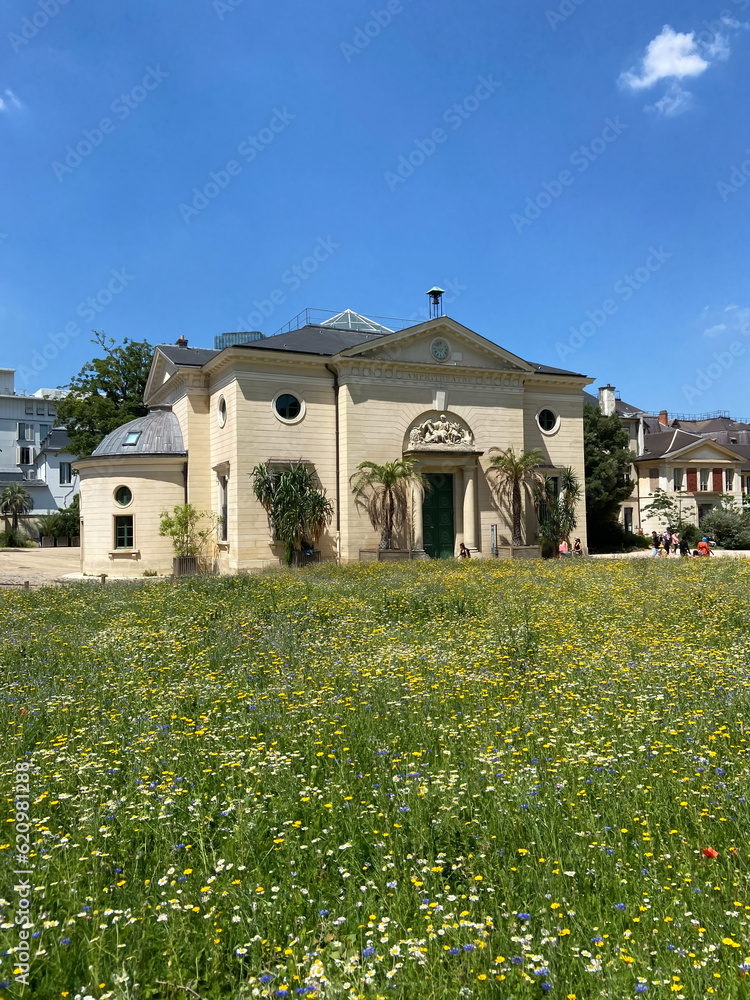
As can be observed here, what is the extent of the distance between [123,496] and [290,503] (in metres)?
7.80

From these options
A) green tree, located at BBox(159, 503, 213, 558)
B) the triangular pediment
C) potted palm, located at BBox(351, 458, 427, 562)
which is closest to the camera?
potted palm, located at BBox(351, 458, 427, 562)

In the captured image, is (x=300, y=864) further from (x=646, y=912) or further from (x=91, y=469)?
(x=91, y=469)

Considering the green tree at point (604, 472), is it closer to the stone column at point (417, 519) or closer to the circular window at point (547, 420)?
the circular window at point (547, 420)

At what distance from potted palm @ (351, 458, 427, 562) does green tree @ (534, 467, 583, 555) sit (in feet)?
21.8

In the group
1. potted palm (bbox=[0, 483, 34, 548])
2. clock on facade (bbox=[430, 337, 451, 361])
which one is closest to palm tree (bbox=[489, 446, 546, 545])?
clock on facade (bbox=[430, 337, 451, 361])

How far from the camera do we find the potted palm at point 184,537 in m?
27.6

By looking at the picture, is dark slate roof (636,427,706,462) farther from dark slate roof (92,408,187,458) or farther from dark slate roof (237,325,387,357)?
dark slate roof (92,408,187,458)

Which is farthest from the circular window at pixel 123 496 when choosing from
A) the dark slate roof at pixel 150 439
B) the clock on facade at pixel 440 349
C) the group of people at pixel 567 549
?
the group of people at pixel 567 549

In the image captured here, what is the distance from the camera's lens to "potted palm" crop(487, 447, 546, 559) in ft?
98.0

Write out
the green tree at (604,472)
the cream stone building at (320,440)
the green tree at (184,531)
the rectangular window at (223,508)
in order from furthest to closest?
the green tree at (604,472)
the rectangular window at (223,508)
the green tree at (184,531)
the cream stone building at (320,440)

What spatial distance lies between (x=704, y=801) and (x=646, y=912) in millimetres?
1293

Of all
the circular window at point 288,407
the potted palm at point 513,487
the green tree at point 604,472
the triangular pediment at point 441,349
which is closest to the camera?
the circular window at point 288,407

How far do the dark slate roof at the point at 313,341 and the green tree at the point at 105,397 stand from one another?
597 inches

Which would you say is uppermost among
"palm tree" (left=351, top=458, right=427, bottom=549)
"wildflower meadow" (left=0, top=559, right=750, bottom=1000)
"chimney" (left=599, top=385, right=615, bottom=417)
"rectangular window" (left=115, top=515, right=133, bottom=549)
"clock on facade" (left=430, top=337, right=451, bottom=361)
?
"chimney" (left=599, top=385, right=615, bottom=417)
